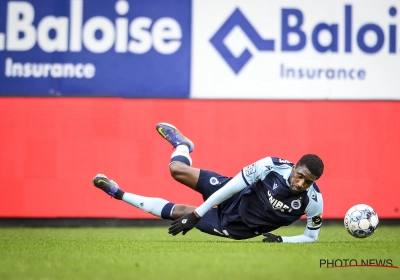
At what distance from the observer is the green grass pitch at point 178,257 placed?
5.02 meters

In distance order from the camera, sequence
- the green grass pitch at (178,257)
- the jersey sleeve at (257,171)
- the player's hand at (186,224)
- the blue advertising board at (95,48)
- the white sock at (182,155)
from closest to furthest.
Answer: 1. the green grass pitch at (178,257)
2. the player's hand at (186,224)
3. the jersey sleeve at (257,171)
4. the white sock at (182,155)
5. the blue advertising board at (95,48)

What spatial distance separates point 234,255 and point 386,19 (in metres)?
5.87

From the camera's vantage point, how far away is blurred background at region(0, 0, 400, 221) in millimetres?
10594

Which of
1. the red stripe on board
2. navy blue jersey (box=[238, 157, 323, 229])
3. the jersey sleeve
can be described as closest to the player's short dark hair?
navy blue jersey (box=[238, 157, 323, 229])

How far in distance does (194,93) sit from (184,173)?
3621 mm

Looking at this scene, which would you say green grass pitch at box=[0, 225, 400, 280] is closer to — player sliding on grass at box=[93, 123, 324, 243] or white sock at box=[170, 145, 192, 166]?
player sliding on grass at box=[93, 123, 324, 243]

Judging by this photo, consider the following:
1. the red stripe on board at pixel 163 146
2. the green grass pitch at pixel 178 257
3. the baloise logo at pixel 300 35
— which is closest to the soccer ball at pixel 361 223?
the green grass pitch at pixel 178 257

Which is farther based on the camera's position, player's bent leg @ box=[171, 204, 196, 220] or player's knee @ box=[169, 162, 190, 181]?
player's bent leg @ box=[171, 204, 196, 220]

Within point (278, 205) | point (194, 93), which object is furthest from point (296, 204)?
point (194, 93)

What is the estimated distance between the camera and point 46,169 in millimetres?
10539

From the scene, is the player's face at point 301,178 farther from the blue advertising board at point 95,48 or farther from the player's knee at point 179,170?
the blue advertising board at point 95,48

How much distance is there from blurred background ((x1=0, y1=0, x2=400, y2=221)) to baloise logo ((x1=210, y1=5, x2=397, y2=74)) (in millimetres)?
13

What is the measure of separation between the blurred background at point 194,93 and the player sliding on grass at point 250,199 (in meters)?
2.94

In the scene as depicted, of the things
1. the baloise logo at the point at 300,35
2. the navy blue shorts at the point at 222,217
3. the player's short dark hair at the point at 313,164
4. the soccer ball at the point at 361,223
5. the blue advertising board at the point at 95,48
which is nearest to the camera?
the player's short dark hair at the point at 313,164
